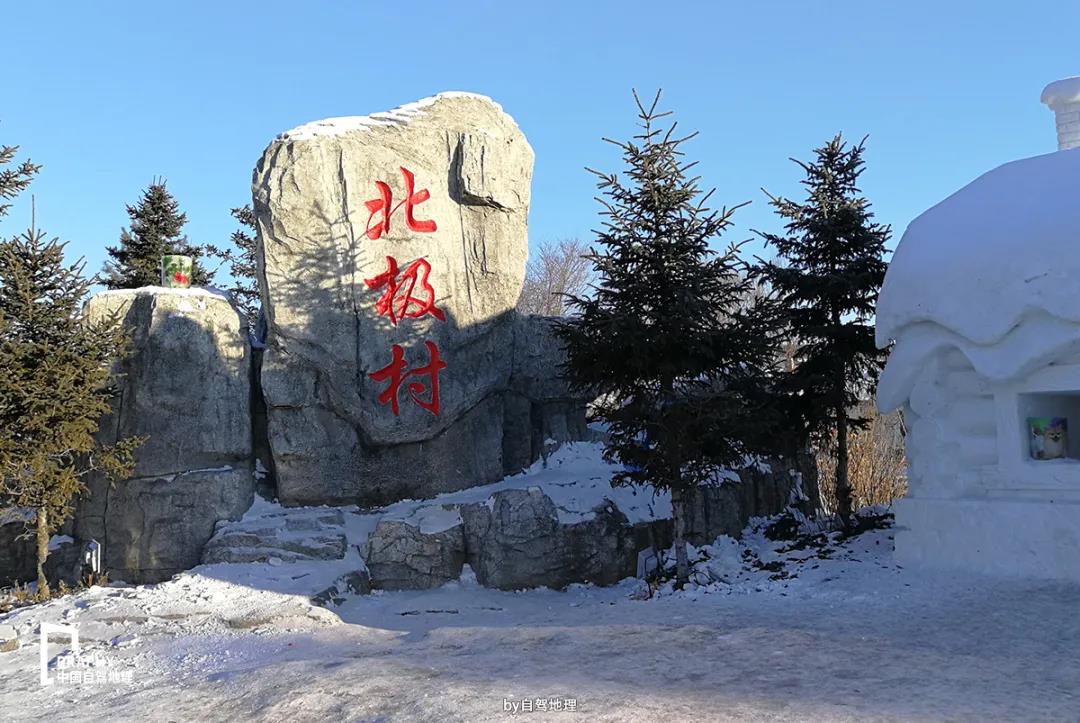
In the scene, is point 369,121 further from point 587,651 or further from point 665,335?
point 587,651

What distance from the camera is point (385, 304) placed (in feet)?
37.2

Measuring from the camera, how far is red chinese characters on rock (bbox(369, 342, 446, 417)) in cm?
1113

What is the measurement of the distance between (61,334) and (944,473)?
34.3 ft

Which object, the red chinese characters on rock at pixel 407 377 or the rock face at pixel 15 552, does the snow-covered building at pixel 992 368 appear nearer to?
the red chinese characters on rock at pixel 407 377

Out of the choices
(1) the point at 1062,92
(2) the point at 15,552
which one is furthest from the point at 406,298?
(1) the point at 1062,92

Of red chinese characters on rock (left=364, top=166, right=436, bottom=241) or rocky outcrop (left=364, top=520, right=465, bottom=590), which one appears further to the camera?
red chinese characters on rock (left=364, top=166, right=436, bottom=241)

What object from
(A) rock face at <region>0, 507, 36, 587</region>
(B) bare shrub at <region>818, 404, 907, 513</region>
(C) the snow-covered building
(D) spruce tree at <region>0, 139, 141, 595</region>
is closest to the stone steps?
(D) spruce tree at <region>0, 139, 141, 595</region>

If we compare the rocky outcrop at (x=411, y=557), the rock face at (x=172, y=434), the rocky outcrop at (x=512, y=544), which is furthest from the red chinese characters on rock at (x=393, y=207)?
the rocky outcrop at (x=411, y=557)

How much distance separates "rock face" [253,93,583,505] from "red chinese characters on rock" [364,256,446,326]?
0.02 meters

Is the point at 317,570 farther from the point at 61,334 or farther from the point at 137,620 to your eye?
the point at 61,334

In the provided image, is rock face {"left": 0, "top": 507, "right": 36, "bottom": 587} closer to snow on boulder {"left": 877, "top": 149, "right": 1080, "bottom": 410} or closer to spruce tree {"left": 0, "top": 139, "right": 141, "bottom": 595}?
spruce tree {"left": 0, "top": 139, "right": 141, "bottom": 595}

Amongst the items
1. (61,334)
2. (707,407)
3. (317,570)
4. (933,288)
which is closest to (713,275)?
(707,407)

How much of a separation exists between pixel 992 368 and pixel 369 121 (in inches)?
342

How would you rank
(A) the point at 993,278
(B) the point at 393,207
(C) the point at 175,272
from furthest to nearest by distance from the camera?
1. (C) the point at 175,272
2. (B) the point at 393,207
3. (A) the point at 993,278
